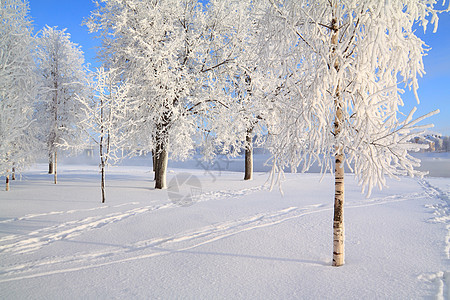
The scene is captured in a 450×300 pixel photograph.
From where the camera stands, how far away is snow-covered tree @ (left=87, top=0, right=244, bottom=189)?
11094mm

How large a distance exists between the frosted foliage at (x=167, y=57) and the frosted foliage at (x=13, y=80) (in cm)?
411

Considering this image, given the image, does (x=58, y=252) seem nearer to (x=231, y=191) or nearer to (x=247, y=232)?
(x=247, y=232)

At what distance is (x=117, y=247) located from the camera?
550 cm

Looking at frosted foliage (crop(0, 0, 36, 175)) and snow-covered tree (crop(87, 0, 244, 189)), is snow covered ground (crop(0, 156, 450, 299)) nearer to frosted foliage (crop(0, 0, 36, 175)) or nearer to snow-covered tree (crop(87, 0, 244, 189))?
frosted foliage (crop(0, 0, 36, 175))

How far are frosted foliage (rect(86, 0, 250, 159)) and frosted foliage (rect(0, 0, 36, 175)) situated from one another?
4112 millimetres

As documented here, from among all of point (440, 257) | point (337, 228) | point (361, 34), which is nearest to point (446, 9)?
point (361, 34)

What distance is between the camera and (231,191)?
1227cm

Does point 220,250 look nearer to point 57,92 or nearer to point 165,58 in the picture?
point 165,58

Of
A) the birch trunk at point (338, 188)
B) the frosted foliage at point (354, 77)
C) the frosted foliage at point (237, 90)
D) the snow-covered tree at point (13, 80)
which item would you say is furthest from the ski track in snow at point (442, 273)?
the snow-covered tree at point (13, 80)

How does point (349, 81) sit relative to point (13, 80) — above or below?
below

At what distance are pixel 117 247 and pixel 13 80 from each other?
206 inches

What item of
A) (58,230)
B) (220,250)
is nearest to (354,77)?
(220,250)

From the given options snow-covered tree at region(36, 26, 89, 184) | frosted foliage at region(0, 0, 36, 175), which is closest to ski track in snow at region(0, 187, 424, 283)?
frosted foliage at region(0, 0, 36, 175)

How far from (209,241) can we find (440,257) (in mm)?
4444
